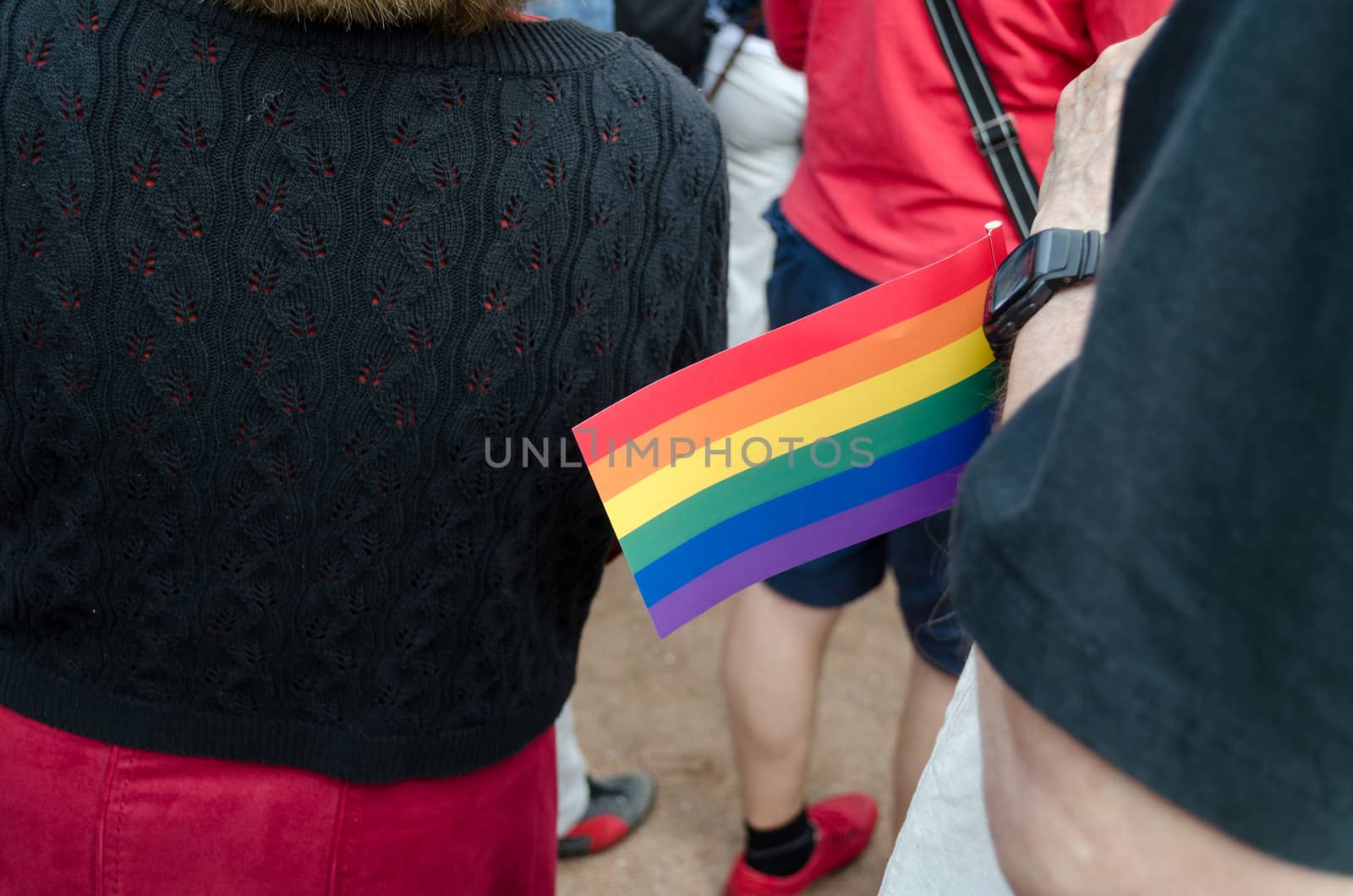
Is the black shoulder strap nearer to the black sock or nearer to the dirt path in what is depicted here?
the black sock

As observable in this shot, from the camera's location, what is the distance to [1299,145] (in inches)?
16.8

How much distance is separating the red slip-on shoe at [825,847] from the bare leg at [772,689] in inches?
5.3

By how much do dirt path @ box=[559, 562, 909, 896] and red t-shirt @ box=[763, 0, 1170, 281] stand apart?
130cm

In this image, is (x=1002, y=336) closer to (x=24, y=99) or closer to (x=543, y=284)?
(x=543, y=284)

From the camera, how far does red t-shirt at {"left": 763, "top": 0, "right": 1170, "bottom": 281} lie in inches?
65.3

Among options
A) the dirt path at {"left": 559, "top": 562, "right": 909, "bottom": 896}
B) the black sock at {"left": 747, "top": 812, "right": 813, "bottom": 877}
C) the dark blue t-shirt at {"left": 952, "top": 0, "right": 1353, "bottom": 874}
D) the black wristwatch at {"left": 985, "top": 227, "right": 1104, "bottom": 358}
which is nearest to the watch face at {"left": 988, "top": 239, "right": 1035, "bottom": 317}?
the black wristwatch at {"left": 985, "top": 227, "right": 1104, "bottom": 358}

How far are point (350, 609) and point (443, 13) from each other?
56cm

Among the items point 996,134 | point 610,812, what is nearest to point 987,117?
point 996,134

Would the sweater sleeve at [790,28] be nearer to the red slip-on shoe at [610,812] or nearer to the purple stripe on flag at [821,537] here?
the purple stripe on flag at [821,537]

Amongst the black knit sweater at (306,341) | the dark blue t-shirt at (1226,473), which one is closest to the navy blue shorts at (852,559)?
the black knit sweater at (306,341)

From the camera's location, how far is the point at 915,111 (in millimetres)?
1775

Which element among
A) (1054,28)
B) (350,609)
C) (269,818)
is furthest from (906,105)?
(269,818)

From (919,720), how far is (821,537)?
3.66 ft

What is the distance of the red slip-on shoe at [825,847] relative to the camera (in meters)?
A: 2.29
